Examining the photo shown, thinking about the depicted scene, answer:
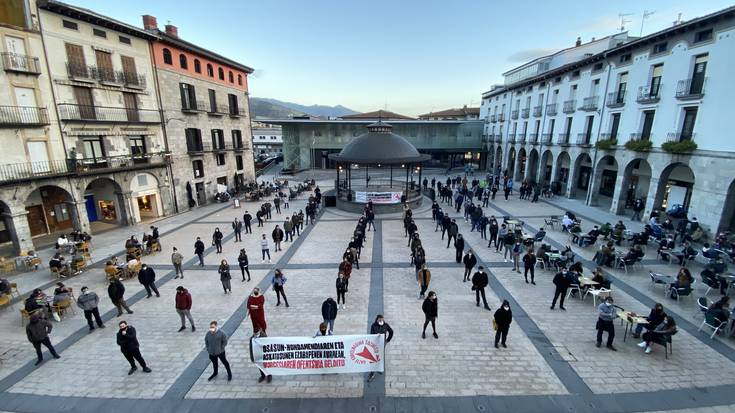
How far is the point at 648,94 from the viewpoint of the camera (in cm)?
2127

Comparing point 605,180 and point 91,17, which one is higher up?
point 91,17

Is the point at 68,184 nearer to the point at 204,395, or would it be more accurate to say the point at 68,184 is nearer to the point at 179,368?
the point at 179,368

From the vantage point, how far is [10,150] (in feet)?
54.7

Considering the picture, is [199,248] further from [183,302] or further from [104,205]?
[104,205]

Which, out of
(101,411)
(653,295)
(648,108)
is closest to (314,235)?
(101,411)

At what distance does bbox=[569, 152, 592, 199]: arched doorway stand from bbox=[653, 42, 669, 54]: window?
8711 mm

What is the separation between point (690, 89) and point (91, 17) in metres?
36.5

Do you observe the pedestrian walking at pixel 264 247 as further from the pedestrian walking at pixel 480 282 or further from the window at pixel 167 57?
the window at pixel 167 57

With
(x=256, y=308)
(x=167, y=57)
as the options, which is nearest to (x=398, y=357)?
(x=256, y=308)

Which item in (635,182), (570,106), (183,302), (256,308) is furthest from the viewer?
(570,106)

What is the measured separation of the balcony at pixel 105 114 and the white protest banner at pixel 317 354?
20.9m

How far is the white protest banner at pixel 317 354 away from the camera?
24.2 feet

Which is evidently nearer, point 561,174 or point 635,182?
point 635,182

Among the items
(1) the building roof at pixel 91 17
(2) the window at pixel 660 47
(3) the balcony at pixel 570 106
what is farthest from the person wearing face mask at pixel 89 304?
(3) the balcony at pixel 570 106
